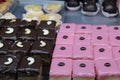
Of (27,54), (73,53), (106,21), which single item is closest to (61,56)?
(73,53)

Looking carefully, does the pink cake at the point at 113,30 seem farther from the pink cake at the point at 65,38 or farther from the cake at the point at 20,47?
the cake at the point at 20,47

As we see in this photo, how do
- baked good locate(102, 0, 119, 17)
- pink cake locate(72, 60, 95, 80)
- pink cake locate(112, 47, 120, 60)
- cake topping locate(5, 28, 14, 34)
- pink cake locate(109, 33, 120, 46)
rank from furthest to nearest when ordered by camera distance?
baked good locate(102, 0, 119, 17), cake topping locate(5, 28, 14, 34), pink cake locate(109, 33, 120, 46), pink cake locate(112, 47, 120, 60), pink cake locate(72, 60, 95, 80)

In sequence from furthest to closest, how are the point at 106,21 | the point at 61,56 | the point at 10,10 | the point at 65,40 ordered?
the point at 10,10
the point at 106,21
the point at 65,40
the point at 61,56

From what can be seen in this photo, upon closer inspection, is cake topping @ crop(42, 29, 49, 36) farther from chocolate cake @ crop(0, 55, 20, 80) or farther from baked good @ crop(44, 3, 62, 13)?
baked good @ crop(44, 3, 62, 13)

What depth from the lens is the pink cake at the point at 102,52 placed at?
5.92 feet

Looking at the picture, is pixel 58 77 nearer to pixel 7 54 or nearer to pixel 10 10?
pixel 7 54

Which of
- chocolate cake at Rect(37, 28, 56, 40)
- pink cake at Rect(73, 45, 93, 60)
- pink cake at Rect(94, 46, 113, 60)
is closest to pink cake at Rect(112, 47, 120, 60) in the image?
pink cake at Rect(94, 46, 113, 60)

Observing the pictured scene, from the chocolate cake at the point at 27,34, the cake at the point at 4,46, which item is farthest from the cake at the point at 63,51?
the cake at the point at 4,46

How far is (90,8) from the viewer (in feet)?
8.34

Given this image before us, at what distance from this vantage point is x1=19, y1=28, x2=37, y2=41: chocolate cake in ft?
6.52

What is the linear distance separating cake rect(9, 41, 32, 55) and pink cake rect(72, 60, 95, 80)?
0.34 m

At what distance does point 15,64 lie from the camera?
171 cm

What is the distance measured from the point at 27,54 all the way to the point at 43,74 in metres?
0.17

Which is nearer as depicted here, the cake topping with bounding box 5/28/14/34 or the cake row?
the cake row
